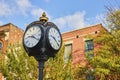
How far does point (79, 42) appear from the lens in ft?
90.3

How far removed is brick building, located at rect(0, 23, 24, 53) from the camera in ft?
101

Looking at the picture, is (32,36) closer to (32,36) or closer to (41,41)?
(32,36)

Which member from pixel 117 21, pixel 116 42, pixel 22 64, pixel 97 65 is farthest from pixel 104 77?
pixel 22 64

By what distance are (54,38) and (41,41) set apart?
1.21ft

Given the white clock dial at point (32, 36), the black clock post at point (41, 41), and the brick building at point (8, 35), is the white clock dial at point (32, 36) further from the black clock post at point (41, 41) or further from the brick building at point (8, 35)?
the brick building at point (8, 35)

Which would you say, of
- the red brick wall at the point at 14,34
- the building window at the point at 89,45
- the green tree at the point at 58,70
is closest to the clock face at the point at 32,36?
the green tree at the point at 58,70

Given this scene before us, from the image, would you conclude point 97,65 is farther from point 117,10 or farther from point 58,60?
point 117,10

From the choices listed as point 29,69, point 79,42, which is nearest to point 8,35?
point 79,42

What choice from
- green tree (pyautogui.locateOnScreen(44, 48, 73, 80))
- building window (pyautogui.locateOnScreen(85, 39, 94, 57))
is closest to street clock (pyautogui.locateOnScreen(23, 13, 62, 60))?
green tree (pyautogui.locateOnScreen(44, 48, 73, 80))

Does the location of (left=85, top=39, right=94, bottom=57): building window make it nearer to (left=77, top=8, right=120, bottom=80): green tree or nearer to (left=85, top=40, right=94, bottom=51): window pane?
(left=85, top=40, right=94, bottom=51): window pane

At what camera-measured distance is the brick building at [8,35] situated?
101 feet

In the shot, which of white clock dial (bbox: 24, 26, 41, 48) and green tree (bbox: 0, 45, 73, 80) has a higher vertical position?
green tree (bbox: 0, 45, 73, 80)

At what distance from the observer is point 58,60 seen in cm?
2056

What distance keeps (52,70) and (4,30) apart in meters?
12.9
